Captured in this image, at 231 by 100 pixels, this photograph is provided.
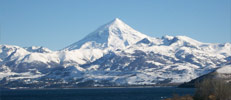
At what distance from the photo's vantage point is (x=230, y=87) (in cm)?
9562

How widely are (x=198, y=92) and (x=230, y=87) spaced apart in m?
7.30

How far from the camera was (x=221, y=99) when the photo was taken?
92125 mm

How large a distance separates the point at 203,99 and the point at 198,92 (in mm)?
3432

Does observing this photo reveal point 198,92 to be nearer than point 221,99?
No

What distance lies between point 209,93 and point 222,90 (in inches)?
152

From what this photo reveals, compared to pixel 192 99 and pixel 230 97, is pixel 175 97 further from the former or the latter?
pixel 230 97

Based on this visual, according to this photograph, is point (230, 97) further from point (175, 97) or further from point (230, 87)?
point (175, 97)

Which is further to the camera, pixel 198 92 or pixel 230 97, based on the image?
pixel 198 92

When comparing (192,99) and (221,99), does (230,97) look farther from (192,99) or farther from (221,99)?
(192,99)

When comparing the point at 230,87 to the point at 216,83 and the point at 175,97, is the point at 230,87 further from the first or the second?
the point at 175,97

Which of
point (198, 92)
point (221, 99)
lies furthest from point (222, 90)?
point (198, 92)

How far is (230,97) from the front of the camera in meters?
91.3

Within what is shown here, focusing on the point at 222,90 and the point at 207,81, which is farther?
the point at 207,81

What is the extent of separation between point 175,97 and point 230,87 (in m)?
11.7
